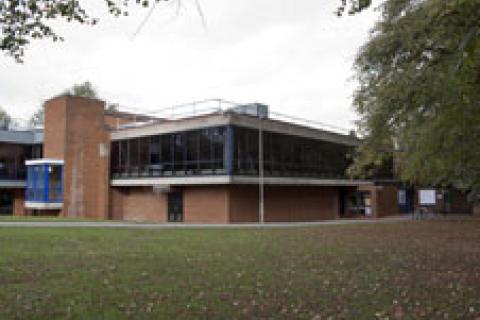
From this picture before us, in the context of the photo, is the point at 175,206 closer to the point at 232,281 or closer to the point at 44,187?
the point at 44,187

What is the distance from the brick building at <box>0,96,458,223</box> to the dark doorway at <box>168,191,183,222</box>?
3.5 inches

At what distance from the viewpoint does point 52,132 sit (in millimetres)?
41188

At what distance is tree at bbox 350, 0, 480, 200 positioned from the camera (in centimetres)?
1030

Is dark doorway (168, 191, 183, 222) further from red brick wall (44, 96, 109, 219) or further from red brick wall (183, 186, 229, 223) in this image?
red brick wall (44, 96, 109, 219)

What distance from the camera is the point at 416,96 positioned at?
579 inches

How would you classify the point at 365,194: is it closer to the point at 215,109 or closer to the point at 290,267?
the point at 215,109

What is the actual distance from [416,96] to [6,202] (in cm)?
4145

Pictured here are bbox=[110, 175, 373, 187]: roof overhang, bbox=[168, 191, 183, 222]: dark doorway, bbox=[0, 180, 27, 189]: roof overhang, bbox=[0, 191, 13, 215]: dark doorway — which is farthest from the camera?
bbox=[0, 191, 13, 215]: dark doorway

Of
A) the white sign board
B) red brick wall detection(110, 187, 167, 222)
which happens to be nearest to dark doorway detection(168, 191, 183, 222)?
red brick wall detection(110, 187, 167, 222)

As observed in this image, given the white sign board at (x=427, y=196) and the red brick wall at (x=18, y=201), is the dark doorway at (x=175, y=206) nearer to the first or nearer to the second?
the red brick wall at (x=18, y=201)

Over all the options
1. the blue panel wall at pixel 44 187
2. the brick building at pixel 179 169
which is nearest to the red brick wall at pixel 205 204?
the brick building at pixel 179 169

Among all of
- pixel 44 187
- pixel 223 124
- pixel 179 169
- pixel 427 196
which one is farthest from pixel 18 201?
pixel 427 196

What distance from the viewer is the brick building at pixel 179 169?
3275 centimetres

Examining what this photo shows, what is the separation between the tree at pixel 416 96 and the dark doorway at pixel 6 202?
3594 cm
